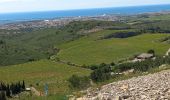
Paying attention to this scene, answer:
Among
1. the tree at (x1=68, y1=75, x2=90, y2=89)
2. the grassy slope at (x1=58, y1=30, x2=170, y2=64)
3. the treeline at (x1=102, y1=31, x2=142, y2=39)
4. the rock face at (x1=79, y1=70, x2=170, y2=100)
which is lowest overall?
the treeline at (x1=102, y1=31, x2=142, y2=39)

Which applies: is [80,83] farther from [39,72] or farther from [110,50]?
[110,50]

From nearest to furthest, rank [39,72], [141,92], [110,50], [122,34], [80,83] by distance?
[141,92] → [80,83] → [39,72] → [110,50] → [122,34]

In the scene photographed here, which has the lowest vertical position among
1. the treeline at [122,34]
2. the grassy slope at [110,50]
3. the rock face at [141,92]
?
the treeline at [122,34]

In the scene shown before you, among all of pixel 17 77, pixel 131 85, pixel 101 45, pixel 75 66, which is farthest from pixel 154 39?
pixel 131 85

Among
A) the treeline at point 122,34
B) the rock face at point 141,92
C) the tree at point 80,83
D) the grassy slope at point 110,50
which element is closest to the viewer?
the rock face at point 141,92

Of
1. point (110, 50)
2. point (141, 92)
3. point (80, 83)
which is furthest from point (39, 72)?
point (141, 92)

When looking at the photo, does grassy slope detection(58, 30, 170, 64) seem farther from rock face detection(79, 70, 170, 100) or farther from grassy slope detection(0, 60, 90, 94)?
rock face detection(79, 70, 170, 100)

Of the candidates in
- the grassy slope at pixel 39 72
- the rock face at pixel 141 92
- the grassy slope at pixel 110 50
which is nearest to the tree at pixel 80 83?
the rock face at pixel 141 92

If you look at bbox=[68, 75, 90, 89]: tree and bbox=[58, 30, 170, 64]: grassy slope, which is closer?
bbox=[68, 75, 90, 89]: tree

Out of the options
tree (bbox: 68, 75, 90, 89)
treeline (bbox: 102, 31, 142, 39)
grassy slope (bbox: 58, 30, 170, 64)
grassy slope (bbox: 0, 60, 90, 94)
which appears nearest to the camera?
tree (bbox: 68, 75, 90, 89)

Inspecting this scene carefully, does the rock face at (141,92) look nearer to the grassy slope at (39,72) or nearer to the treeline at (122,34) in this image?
the grassy slope at (39,72)

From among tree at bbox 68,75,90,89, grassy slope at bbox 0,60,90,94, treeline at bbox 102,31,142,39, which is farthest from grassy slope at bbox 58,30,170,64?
tree at bbox 68,75,90,89
